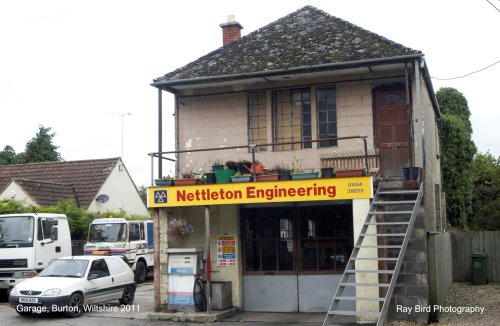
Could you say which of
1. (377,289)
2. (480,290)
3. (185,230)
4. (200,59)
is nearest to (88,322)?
(185,230)

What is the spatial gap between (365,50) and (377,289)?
5634 millimetres

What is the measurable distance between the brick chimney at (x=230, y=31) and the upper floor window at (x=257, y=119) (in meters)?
3.12

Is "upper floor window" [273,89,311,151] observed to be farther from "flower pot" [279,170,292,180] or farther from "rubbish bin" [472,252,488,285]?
"rubbish bin" [472,252,488,285]

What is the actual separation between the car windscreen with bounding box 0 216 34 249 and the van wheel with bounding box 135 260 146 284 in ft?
20.4

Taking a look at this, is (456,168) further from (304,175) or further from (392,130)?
(304,175)

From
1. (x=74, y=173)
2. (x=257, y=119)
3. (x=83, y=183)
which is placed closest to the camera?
(x=257, y=119)

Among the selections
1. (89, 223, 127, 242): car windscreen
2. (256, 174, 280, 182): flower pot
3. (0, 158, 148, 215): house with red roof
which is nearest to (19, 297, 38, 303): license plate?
(256, 174, 280, 182): flower pot

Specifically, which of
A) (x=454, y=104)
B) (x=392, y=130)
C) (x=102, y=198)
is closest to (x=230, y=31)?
(x=392, y=130)

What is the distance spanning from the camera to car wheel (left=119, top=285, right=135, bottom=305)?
1666 cm

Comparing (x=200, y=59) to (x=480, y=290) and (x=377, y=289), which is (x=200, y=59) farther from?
(x=480, y=290)

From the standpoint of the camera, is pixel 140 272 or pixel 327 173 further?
pixel 140 272

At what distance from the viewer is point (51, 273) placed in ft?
50.2

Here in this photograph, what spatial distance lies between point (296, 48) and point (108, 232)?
36.1 feet

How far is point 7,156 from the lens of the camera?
50375mm
